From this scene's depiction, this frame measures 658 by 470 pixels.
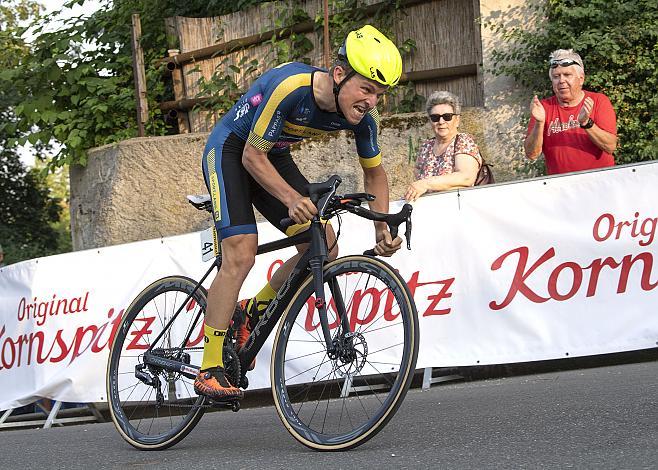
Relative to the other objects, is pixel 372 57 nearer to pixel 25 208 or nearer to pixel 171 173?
pixel 171 173

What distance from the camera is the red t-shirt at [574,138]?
27.5 feet

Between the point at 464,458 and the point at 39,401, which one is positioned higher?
the point at 464,458

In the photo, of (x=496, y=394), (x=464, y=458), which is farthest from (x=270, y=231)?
(x=464, y=458)

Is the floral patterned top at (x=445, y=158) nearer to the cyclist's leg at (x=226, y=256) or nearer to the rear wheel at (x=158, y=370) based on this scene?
the rear wheel at (x=158, y=370)

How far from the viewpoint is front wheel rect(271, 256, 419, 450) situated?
4676 mm

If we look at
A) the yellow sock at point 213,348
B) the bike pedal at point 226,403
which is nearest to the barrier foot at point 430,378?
the bike pedal at point 226,403

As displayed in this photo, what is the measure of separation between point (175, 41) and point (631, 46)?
6.03m

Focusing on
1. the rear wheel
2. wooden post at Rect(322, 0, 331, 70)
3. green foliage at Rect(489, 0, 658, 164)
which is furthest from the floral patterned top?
wooden post at Rect(322, 0, 331, 70)

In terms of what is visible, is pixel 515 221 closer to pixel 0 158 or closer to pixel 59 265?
pixel 59 265

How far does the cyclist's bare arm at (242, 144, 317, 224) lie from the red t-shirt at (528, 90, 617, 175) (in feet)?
12.8

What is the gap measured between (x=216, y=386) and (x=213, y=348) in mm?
186

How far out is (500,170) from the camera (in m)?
11.2

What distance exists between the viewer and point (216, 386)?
529 centimetres

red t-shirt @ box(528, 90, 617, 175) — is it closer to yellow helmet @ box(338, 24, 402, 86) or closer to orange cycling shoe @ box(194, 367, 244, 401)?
yellow helmet @ box(338, 24, 402, 86)
